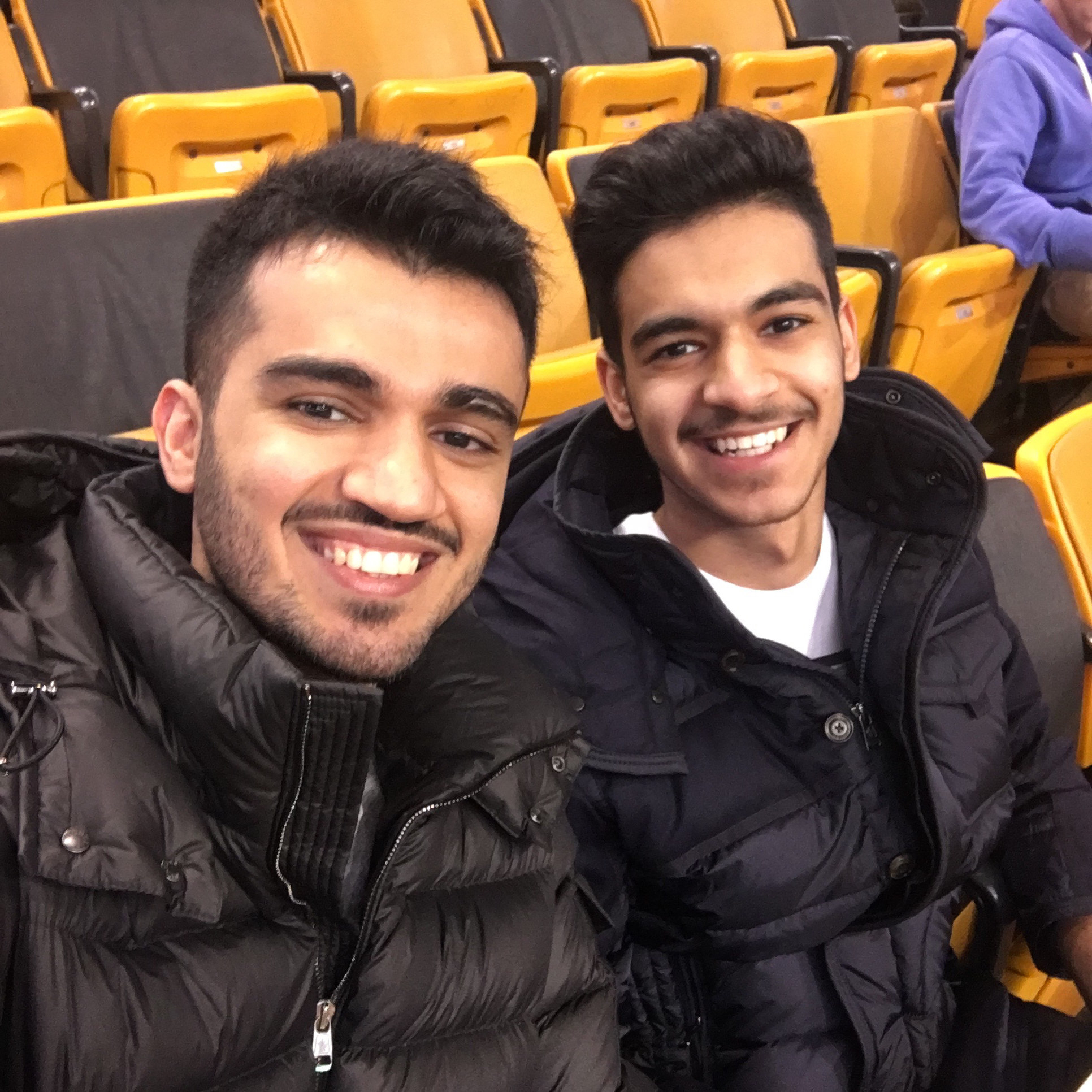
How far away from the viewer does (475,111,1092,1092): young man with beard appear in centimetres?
110

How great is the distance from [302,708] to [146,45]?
8.98 feet

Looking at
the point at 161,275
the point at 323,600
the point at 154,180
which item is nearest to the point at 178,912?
the point at 323,600

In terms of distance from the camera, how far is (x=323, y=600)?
0.87 metres

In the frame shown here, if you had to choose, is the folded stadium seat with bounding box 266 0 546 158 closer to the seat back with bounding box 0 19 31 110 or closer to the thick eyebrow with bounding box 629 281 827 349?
the seat back with bounding box 0 19 31 110

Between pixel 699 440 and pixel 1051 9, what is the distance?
270 centimetres

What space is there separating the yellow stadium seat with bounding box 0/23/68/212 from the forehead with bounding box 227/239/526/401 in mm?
1494

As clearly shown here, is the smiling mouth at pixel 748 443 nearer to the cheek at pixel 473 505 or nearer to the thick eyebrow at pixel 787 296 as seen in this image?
the thick eyebrow at pixel 787 296

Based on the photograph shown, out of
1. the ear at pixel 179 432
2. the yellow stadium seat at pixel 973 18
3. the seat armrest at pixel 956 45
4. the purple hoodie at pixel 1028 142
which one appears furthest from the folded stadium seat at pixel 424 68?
the yellow stadium seat at pixel 973 18

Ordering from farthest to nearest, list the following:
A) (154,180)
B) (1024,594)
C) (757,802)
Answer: (154,180) < (1024,594) < (757,802)

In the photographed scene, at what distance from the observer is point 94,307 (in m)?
1.74

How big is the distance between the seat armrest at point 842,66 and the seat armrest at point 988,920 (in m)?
3.74

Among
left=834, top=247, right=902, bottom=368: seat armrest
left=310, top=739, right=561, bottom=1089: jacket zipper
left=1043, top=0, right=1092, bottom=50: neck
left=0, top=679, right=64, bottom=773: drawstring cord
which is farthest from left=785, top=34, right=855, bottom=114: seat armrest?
left=0, top=679, right=64, bottom=773: drawstring cord

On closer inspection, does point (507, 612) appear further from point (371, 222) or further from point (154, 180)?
point (154, 180)

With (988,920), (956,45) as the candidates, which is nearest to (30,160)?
(988,920)
